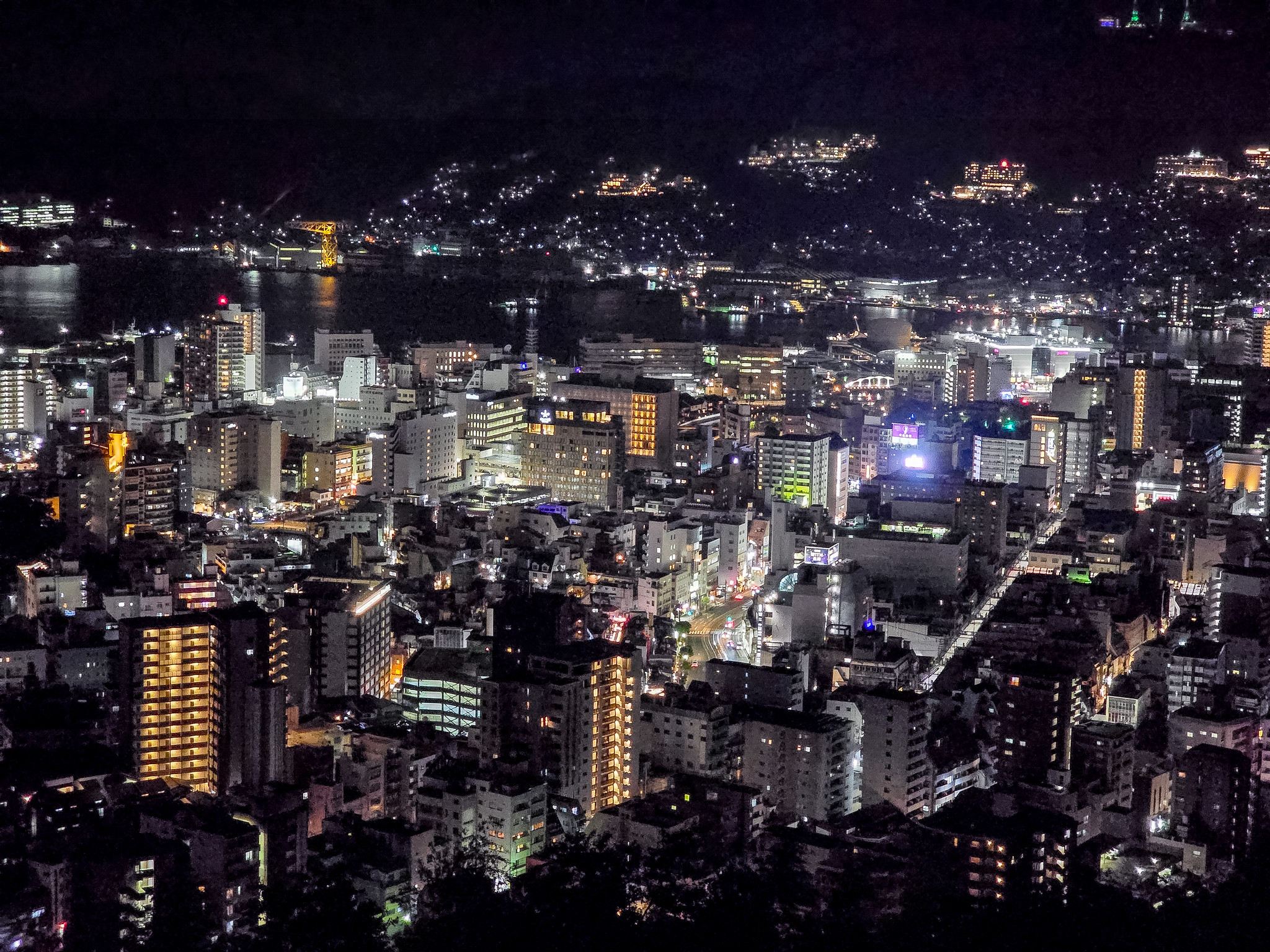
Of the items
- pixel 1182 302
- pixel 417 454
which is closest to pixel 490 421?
pixel 417 454

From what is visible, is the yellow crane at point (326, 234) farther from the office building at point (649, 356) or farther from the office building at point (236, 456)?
the office building at point (236, 456)

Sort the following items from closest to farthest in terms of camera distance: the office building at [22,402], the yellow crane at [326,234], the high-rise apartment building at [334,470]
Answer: the high-rise apartment building at [334,470]
the office building at [22,402]
the yellow crane at [326,234]

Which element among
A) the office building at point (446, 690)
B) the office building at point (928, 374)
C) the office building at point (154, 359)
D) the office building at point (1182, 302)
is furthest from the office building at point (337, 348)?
the office building at point (446, 690)

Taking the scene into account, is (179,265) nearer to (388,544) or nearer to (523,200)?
(523,200)

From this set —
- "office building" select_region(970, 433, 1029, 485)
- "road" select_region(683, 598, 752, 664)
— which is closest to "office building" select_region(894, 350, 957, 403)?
"office building" select_region(970, 433, 1029, 485)

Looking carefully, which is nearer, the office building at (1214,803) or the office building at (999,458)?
the office building at (1214,803)

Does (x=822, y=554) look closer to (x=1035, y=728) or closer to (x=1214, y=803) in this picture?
(x=1035, y=728)
